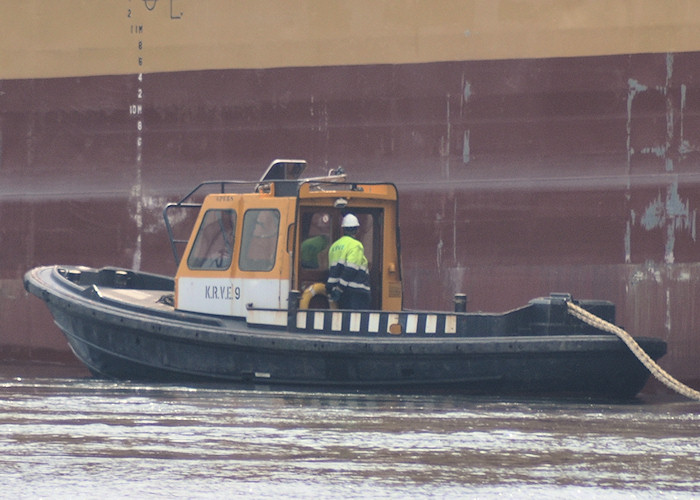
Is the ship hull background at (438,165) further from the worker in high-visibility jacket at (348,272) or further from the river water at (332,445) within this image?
the river water at (332,445)

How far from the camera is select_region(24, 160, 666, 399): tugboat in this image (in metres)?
8.95

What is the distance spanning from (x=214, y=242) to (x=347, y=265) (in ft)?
3.91

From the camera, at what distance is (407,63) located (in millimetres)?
12227

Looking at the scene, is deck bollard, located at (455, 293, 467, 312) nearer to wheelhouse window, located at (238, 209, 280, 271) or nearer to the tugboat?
the tugboat

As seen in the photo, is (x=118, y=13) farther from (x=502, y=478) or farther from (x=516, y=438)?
(x=502, y=478)

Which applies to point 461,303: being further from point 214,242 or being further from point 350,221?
point 214,242

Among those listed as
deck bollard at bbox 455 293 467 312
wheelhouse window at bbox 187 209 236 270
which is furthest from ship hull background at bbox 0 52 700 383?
wheelhouse window at bbox 187 209 236 270

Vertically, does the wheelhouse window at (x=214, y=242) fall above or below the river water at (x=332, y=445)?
above

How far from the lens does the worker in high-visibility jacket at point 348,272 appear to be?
9.41m

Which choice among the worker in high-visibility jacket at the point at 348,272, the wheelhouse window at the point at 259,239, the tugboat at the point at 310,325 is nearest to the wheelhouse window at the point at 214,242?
the tugboat at the point at 310,325

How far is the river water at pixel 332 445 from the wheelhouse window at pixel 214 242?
105 centimetres

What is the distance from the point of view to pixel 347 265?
30.9 feet

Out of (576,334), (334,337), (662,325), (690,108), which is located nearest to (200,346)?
(334,337)

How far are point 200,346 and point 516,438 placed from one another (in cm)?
320
